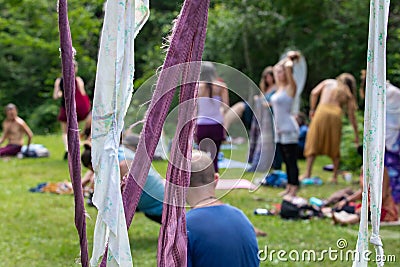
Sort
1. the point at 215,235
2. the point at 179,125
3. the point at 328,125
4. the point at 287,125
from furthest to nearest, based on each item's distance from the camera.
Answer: the point at 328,125
the point at 287,125
the point at 215,235
the point at 179,125

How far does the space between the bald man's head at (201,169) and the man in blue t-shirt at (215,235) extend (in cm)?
5

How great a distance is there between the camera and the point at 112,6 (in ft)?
6.53

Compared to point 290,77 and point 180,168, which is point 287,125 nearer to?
point 290,77

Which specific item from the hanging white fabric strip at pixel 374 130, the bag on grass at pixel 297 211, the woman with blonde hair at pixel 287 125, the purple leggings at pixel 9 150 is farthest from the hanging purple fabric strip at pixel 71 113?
the purple leggings at pixel 9 150

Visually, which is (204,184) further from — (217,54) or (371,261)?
(217,54)

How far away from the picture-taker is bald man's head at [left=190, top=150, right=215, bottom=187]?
8.11 ft

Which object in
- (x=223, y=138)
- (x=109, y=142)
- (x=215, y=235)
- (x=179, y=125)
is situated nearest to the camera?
(x=109, y=142)

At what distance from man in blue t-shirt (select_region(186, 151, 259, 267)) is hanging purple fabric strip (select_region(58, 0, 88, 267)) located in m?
0.64

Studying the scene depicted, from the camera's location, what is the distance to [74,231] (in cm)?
586

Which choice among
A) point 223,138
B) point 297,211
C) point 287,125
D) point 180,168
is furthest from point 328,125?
point 180,168

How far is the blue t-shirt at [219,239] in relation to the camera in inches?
108

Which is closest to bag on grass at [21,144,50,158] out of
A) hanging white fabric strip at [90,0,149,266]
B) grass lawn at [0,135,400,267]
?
grass lawn at [0,135,400,267]

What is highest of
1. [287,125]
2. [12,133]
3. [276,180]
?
[287,125]

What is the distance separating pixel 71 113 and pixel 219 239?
99cm
